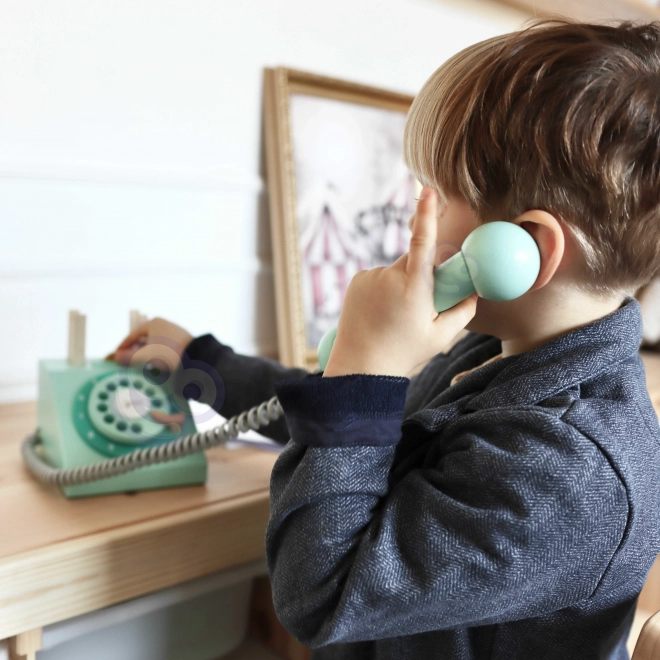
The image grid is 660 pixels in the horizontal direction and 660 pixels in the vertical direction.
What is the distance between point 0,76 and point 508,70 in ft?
2.38

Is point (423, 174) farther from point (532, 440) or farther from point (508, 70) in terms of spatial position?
point (532, 440)

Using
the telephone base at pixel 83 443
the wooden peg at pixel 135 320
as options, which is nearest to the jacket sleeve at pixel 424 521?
the telephone base at pixel 83 443

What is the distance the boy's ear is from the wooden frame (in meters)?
1.05

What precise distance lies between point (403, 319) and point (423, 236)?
0.07 metres

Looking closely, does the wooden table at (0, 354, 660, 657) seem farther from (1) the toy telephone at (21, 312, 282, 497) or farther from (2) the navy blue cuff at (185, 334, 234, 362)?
(2) the navy blue cuff at (185, 334, 234, 362)

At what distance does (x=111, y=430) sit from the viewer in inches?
31.5

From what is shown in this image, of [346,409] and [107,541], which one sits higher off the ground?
[346,409]

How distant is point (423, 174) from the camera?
2.25 ft

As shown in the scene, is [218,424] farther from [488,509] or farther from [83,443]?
[488,509]

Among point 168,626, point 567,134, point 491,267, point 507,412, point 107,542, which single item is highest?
point 567,134

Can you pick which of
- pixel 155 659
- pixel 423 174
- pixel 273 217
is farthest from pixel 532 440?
pixel 273 217

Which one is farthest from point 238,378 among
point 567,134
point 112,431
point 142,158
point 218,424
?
point 567,134

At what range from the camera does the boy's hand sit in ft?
1.95

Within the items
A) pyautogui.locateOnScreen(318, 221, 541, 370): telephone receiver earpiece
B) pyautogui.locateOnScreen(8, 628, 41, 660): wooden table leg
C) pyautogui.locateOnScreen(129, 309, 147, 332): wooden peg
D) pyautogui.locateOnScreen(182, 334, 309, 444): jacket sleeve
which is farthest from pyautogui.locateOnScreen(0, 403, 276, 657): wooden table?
pyautogui.locateOnScreen(318, 221, 541, 370): telephone receiver earpiece
